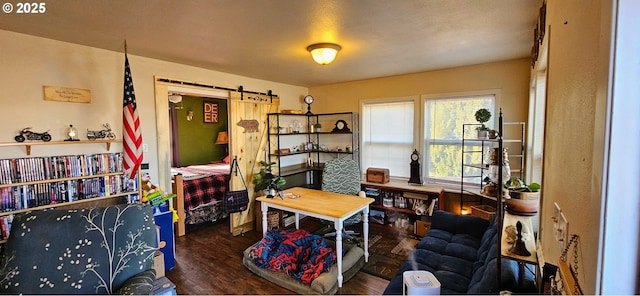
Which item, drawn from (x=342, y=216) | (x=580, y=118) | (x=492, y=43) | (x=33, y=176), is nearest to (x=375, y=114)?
(x=492, y=43)

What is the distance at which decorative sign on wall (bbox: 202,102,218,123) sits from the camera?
6.72m

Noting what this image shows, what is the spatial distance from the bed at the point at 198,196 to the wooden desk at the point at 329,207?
4.61 ft

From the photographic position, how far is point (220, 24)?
210 cm

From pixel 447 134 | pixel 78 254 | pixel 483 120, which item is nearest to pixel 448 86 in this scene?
pixel 447 134

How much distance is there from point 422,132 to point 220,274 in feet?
10.7

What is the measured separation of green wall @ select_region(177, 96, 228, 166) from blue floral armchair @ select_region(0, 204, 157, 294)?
489 centimetres

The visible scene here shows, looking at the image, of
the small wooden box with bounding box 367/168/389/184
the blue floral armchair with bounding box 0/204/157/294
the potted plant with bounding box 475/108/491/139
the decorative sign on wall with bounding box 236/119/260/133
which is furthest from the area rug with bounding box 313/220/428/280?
the blue floral armchair with bounding box 0/204/157/294

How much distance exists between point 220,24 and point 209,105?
16.9 ft

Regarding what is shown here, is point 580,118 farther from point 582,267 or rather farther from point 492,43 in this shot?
point 492,43

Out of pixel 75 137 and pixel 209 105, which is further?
pixel 209 105

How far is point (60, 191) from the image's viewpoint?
2422 millimetres

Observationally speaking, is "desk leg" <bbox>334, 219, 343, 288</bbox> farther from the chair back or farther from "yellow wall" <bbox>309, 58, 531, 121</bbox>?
"yellow wall" <bbox>309, 58, 531, 121</bbox>

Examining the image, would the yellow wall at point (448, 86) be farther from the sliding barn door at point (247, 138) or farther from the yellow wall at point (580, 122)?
the yellow wall at point (580, 122)

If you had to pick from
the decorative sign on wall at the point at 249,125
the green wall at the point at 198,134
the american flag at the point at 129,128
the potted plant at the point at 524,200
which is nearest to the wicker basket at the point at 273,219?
the decorative sign on wall at the point at 249,125
